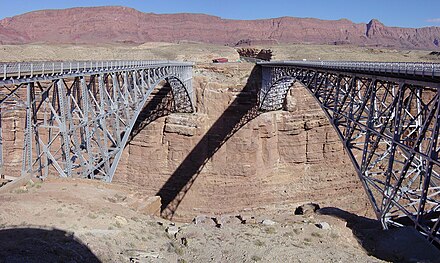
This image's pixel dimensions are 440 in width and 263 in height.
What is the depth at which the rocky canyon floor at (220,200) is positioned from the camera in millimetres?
11555

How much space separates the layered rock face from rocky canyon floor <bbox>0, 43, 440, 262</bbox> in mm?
96

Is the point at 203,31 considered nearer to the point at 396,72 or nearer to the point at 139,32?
the point at 139,32

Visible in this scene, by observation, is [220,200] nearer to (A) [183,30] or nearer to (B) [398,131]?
(B) [398,131]

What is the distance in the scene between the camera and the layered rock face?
37750 millimetres

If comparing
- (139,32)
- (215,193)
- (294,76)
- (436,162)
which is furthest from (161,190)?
(139,32)

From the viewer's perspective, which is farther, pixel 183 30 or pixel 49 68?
pixel 183 30

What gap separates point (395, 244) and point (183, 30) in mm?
150912

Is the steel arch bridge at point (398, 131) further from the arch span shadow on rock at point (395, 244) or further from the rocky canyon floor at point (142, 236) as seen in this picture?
the rocky canyon floor at point (142, 236)

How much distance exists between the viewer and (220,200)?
123 feet

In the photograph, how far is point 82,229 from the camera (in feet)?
38.2

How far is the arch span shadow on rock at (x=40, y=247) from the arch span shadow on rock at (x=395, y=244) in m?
9.58

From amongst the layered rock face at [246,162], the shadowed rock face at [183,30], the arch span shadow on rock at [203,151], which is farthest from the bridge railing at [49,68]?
the shadowed rock face at [183,30]

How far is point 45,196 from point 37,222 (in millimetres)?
2780

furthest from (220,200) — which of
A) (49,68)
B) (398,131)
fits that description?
(398,131)
